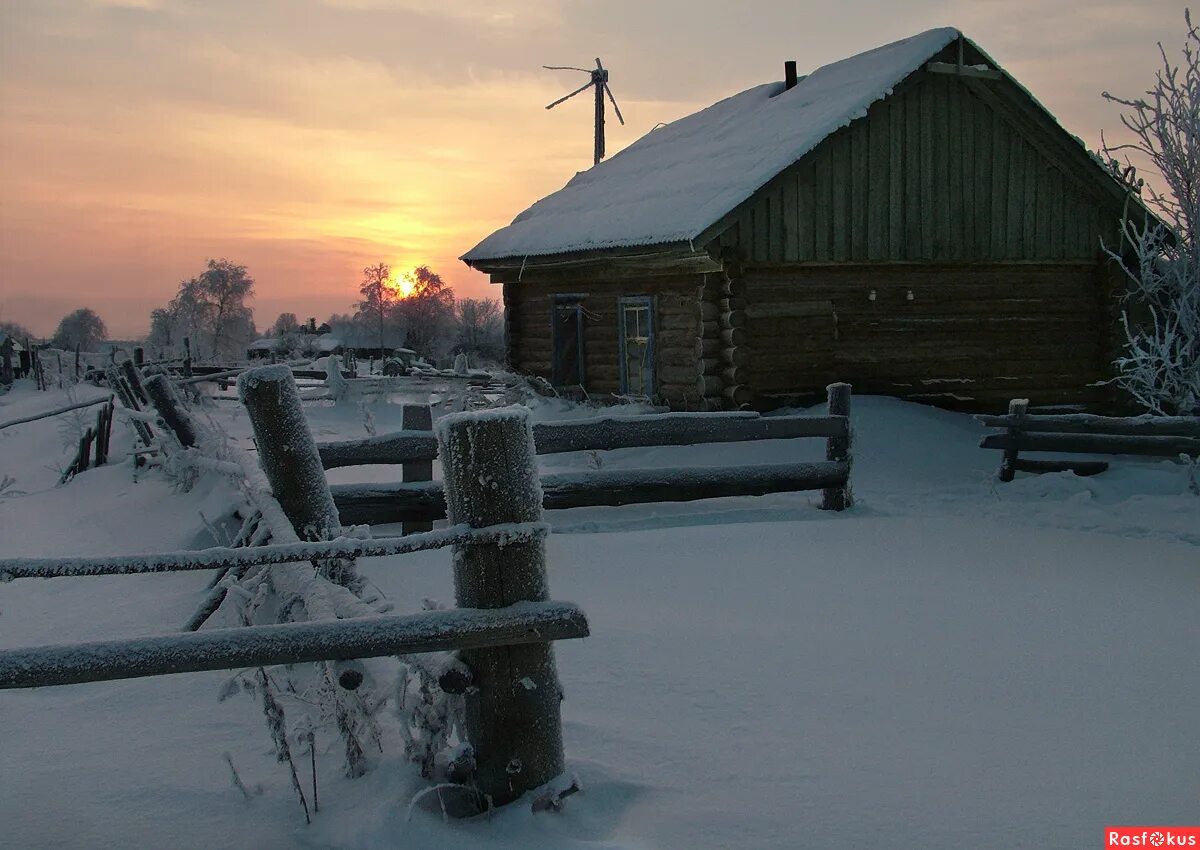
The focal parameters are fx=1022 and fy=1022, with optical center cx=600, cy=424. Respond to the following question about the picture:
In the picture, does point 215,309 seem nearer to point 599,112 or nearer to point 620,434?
point 599,112

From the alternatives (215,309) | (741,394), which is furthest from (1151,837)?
(215,309)

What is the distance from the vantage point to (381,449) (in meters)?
7.38

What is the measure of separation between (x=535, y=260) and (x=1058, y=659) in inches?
524

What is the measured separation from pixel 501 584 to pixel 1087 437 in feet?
30.4

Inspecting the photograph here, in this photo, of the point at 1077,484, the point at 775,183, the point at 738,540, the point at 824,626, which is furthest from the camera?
the point at 775,183

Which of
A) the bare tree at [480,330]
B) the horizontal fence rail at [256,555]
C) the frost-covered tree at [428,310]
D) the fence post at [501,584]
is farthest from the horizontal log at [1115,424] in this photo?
the frost-covered tree at [428,310]

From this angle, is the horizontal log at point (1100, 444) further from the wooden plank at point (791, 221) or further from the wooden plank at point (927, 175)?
the wooden plank at point (927, 175)

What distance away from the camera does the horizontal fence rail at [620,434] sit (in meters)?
7.32

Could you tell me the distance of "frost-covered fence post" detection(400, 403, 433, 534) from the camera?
751 centimetres

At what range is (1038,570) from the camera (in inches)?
280

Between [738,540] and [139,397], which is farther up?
[139,397]

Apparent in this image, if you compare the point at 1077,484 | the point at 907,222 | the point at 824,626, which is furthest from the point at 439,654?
the point at 907,222

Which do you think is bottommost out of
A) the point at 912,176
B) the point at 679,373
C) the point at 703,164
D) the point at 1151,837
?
the point at 1151,837

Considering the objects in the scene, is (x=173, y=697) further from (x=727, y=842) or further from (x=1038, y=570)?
(x=1038, y=570)
